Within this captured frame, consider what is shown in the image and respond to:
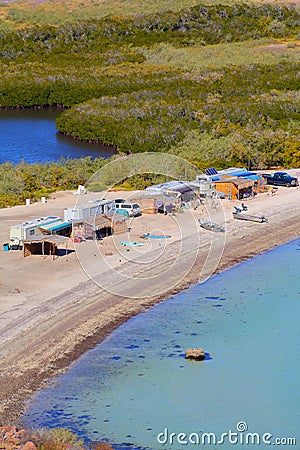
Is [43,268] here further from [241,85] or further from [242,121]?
[241,85]

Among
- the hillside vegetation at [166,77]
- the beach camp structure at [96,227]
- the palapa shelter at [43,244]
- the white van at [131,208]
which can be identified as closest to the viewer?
the palapa shelter at [43,244]

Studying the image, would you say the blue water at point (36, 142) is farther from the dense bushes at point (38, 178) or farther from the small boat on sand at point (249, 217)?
the small boat on sand at point (249, 217)

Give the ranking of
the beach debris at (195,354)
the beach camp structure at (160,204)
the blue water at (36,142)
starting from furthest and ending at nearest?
the blue water at (36,142), the beach camp structure at (160,204), the beach debris at (195,354)

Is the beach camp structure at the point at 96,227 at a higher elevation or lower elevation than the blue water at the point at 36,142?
lower

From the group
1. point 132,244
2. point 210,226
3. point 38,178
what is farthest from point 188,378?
point 38,178

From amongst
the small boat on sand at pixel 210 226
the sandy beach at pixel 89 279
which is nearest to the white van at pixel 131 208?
the sandy beach at pixel 89 279

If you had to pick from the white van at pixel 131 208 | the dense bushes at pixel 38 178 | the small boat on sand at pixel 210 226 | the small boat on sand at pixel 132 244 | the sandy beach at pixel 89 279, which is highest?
the dense bushes at pixel 38 178

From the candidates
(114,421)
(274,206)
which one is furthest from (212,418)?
(274,206)

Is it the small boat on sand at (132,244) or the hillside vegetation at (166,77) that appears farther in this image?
the hillside vegetation at (166,77)
